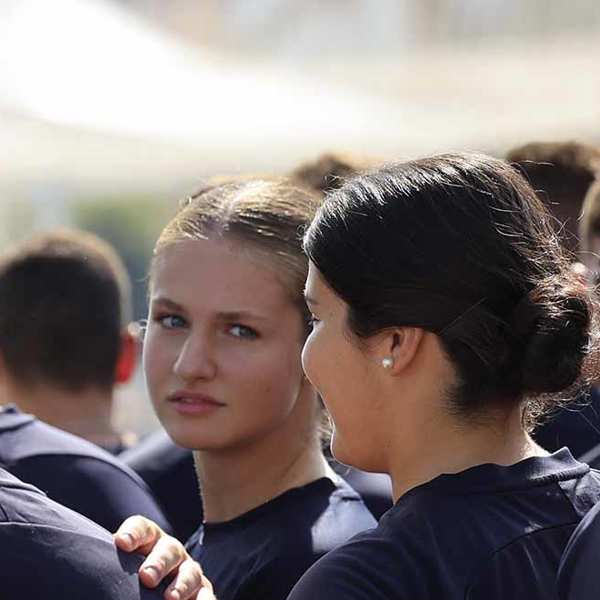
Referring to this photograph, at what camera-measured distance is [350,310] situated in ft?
5.70

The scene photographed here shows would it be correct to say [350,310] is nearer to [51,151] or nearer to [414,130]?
[51,151]

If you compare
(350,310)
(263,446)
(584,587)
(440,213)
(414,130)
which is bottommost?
(414,130)

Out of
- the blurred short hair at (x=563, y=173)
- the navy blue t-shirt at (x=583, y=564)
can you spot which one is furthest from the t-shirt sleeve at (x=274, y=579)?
the blurred short hair at (x=563, y=173)

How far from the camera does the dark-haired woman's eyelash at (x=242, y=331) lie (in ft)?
8.18

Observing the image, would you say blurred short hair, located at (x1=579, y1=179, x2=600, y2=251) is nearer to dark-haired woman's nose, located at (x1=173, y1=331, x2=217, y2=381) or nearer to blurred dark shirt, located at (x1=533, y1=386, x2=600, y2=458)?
blurred dark shirt, located at (x1=533, y1=386, x2=600, y2=458)

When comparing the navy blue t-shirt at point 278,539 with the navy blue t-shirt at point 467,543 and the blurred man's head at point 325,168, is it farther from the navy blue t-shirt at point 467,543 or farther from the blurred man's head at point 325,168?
the blurred man's head at point 325,168

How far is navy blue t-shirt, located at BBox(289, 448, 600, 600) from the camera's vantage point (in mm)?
1543

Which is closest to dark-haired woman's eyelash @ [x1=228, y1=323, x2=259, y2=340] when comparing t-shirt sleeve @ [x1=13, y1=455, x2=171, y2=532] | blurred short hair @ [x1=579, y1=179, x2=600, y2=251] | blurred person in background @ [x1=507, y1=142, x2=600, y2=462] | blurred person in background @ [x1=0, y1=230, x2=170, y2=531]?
t-shirt sleeve @ [x1=13, y1=455, x2=171, y2=532]

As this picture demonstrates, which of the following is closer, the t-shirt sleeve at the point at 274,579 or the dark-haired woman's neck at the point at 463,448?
the dark-haired woman's neck at the point at 463,448

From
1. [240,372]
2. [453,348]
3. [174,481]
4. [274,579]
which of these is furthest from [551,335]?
[174,481]

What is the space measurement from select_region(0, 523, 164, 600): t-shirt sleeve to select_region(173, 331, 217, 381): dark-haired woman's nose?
2.54 feet

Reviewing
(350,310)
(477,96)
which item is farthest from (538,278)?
(477,96)

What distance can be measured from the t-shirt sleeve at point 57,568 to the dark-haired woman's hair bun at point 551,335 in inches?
23.1

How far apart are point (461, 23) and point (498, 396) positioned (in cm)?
1672
